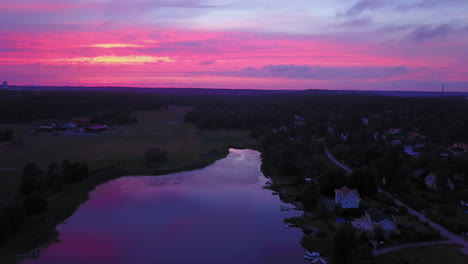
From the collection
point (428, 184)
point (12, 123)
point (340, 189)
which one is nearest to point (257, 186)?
point (340, 189)

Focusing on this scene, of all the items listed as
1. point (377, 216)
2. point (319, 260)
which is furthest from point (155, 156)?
point (377, 216)

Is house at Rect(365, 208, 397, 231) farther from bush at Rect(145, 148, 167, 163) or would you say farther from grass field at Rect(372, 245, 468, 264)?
bush at Rect(145, 148, 167, 163)

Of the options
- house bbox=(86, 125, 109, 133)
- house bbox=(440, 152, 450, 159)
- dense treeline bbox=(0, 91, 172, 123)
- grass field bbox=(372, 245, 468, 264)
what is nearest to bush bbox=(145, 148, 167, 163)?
house bbox=(86, 125, 109, 133)

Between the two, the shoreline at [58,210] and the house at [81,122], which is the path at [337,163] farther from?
the house at [81,122]

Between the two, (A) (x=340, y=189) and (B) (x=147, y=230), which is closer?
(B) (x=147, y=230)

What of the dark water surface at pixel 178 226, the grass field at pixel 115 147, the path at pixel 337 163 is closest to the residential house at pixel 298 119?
the grass field at pixel 115 147

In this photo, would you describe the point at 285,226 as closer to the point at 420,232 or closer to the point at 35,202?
the point at 420,232

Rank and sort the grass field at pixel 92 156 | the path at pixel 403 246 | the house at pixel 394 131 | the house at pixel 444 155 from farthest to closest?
the house at pixel 394 131 < the house at pixel 444 155 < the grass field at pixel 92 156 < the path at pixel 403 246
